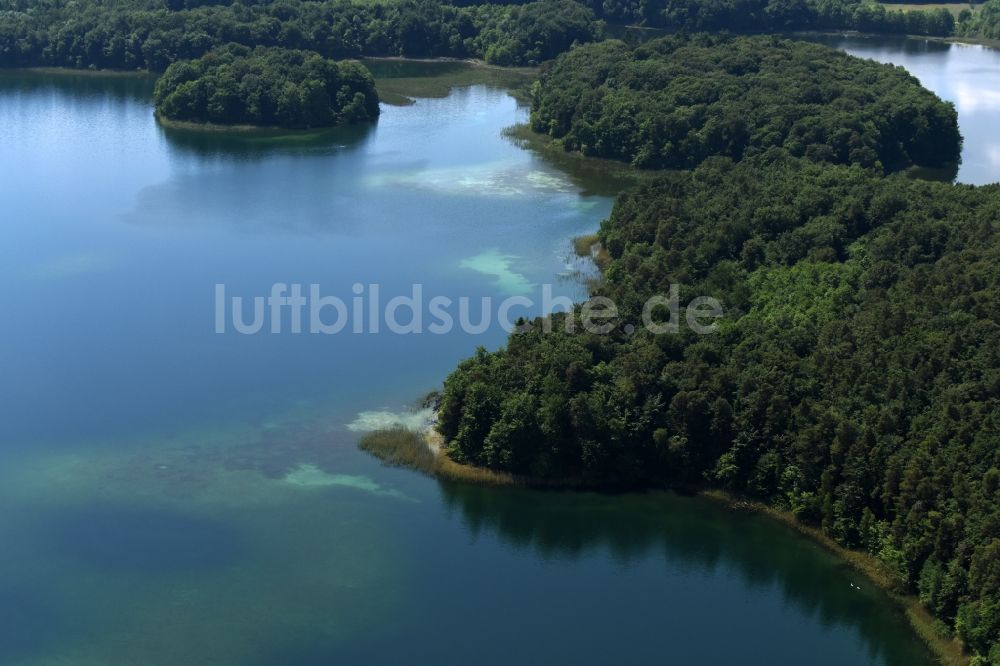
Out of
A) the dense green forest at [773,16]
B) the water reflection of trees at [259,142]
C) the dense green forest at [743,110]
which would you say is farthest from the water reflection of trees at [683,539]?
the dense green forest at [773,16]

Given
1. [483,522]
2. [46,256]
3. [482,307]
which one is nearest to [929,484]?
[483,522]

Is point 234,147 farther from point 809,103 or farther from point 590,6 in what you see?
point 590,6

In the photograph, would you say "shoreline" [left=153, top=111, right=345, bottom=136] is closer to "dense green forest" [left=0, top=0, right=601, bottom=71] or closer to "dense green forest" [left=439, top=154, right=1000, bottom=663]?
"dense green forest" [left=0, top=0, right=601, bottom=71]

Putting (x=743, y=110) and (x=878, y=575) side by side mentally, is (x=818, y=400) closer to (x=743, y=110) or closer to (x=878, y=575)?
(x=878, y=575)

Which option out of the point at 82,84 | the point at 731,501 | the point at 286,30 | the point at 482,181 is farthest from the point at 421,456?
the point at 286,30

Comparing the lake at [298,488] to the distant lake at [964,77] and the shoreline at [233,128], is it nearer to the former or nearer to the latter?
the shoreline at [233,128]
